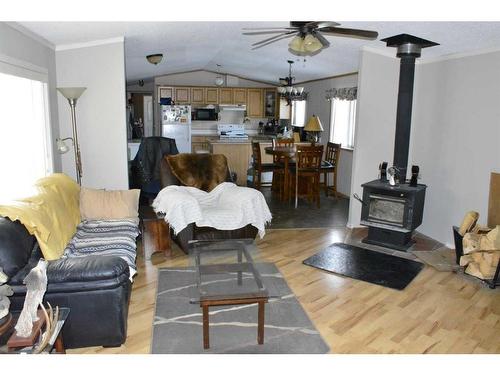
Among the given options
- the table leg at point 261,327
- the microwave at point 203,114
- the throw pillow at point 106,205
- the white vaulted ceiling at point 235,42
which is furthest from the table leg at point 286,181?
the table leg at point 261,327

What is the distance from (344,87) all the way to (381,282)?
168 inches

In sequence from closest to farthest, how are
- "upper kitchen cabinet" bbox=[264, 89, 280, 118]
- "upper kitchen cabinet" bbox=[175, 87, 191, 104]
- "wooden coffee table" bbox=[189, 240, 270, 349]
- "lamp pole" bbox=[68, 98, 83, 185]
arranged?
1. "wooden coffee table" bbox=[189, 240, 270, 349]
2. "lamp pole" bbox=[68, 98, 83, 185]
3. "upper kitchen cabinet" bbox=[175, 87, 191, 104]
4. "upper kitchen cabinet" bbox=[264, 89, 280, 118]

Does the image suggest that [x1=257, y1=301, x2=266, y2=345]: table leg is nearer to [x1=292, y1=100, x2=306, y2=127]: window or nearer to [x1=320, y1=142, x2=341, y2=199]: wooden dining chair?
[x1=320, y1=142, x2=341, y2=199]: wooden dining chair

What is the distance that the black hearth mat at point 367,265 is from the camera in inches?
143

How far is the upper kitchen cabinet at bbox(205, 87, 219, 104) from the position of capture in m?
9.54

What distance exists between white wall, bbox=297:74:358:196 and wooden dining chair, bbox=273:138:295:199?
92 centimetres

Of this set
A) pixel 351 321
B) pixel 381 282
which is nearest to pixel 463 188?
pixel 381 282

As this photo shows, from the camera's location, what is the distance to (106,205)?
152 inches

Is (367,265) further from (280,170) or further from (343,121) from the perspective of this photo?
(343,121)

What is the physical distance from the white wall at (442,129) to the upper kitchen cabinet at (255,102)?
200 inches

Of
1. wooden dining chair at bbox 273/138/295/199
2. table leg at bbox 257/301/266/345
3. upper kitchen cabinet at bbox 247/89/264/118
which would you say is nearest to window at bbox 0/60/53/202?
table leg at bbox 257/301/266/345

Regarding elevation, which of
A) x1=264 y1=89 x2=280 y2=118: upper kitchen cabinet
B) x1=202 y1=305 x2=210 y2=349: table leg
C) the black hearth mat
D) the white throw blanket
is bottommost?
the black hearth mat

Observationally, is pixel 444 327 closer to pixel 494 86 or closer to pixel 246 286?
pixel 246 286

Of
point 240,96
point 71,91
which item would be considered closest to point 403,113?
point 71,91
